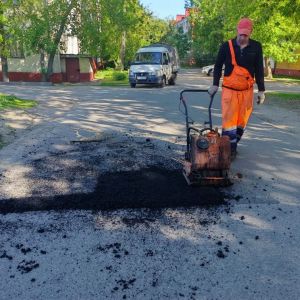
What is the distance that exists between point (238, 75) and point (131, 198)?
2.52 m

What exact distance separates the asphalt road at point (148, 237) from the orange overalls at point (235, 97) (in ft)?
2.36

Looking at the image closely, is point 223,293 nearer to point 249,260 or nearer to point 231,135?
point 249,260

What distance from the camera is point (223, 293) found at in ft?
9.59

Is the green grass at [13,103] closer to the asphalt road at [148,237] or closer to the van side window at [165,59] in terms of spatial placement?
the asphalt road at [148,237]

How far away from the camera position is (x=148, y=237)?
12.5ft

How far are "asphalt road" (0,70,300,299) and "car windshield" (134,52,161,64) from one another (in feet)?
55.8

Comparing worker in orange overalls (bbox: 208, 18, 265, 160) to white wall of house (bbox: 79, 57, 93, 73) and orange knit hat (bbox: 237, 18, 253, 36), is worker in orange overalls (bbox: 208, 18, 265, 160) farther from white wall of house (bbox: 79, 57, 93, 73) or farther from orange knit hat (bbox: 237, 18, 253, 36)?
white wall of house (bbox: 79, 57, 93, 73)

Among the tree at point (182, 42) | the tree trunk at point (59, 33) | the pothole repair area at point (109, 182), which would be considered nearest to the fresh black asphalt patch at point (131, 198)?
the pothole repair area at point (109, 182)

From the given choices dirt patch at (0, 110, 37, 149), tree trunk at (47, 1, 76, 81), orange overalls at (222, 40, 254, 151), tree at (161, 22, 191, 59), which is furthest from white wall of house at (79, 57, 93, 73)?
tree at (161, 22, 191, 59)

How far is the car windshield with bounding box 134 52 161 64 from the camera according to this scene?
23.6 m

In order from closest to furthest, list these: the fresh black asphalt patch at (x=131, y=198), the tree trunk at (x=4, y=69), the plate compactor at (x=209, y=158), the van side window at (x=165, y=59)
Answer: the fresh black asphalt patch at (x=131, y=198), the plate compactor at (x=209, y=158), the van side window at (x=165, y=59), the tree trunk at (x=4, y=69)

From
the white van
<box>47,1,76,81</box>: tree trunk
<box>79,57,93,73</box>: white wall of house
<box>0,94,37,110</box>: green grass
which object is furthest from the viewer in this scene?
<box>79,57,93,73</box>: white wall of house

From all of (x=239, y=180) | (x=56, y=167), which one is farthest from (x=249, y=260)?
(x=56, y=167)

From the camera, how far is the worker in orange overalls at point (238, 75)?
5707 millimetres
